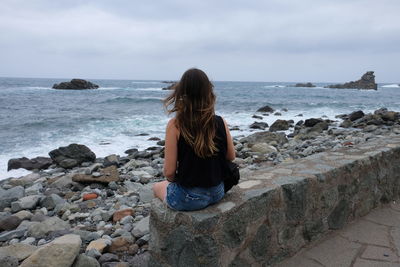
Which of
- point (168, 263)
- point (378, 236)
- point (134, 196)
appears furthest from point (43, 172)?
point (378, 236)

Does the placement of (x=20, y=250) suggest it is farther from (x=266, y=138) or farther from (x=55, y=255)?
(x=266, y=138)

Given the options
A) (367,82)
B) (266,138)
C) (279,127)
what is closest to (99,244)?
(266,138)

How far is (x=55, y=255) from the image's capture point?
3.05m

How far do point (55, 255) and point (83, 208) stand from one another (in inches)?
107

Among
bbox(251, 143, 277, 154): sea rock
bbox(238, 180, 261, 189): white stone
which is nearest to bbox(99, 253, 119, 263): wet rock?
bbox(238, 180, 261, 189): white stone

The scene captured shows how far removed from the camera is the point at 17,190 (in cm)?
684

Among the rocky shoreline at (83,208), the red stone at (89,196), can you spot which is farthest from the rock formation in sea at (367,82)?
the red stone at (89,196)

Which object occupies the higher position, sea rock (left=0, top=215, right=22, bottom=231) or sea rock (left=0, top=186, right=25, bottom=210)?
sea rock (left=0, top=215, right=22, bottom=231)

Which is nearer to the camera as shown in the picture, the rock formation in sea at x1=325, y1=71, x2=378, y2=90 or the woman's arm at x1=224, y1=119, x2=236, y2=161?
the woman's arm at x1=224, y1=119, x2=236, y2=161

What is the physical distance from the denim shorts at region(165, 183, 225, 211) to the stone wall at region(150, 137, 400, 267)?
0.06 meters

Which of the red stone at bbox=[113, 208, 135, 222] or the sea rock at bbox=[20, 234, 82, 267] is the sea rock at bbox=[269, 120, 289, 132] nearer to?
the red stone at bbox=[113, 208, 135, 222]

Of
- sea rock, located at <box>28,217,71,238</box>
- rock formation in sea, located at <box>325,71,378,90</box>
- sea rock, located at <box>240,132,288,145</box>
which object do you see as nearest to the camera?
sea rock, located at <box>28,217,71,238</box>

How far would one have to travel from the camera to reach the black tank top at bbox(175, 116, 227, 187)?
2.61m

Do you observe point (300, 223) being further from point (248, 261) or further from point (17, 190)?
point (17, 190)
